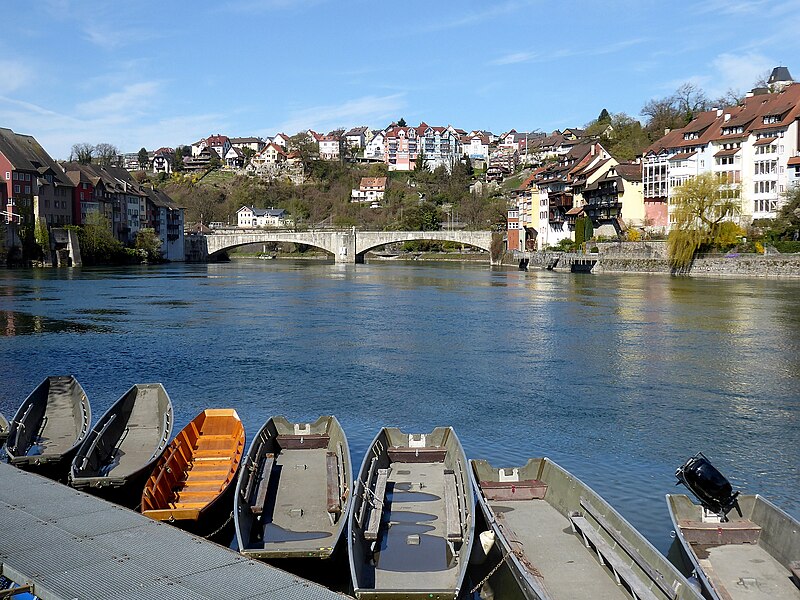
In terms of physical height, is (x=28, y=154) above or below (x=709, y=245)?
above

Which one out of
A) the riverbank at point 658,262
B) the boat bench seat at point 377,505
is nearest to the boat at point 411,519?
the boat bench seat at point 377,505

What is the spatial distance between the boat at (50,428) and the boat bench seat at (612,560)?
9774 mm

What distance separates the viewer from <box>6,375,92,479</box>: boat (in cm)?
1647

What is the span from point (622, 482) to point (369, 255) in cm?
14684

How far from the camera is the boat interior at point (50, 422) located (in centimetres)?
1766

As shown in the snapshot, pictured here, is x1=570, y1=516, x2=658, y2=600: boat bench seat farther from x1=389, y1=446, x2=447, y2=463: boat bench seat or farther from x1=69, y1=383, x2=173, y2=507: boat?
x1=69, y1=383, x2=173, y2=507: boat

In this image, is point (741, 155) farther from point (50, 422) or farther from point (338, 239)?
point (50, 422)

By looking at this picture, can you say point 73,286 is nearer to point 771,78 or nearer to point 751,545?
point 751,545

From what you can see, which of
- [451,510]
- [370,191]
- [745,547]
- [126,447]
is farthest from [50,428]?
[370,191]

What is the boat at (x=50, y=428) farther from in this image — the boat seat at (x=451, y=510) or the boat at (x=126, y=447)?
A: the boat seat at (x=451, y=510)

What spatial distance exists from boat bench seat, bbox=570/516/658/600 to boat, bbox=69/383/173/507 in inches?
294

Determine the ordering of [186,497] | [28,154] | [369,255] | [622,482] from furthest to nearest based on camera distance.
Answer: [369,255] < [28,154] < [622,482] < [186,497]

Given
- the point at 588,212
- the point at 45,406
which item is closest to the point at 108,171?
the point at 588,212

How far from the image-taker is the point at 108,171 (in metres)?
123
